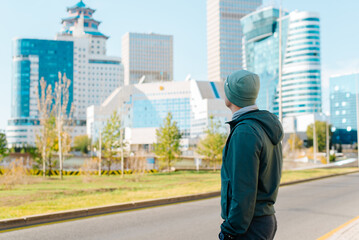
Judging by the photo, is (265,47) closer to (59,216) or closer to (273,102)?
(273,102)

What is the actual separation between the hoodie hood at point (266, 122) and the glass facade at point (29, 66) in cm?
18589

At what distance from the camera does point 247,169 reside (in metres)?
2.55

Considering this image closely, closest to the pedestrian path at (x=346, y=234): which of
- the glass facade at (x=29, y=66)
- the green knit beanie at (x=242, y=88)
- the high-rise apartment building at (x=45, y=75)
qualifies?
the green knit beanie at (x=242, y=88)

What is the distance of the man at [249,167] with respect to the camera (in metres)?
2.55

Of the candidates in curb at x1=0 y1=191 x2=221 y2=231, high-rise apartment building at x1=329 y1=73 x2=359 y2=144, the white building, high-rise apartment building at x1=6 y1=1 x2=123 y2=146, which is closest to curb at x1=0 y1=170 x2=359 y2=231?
curb at x1=0 y1=191 x2=221 y2=231

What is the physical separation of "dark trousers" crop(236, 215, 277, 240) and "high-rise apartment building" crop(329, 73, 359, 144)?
150 metres

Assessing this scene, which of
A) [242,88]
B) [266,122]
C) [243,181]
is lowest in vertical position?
[243,181]

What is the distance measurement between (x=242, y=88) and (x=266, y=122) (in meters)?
0.30

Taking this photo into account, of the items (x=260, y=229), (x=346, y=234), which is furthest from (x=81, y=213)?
(x=260, y=229)

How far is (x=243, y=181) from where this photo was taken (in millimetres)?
2547

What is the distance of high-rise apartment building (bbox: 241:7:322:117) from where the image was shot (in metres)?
155

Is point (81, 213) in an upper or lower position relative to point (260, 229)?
lower

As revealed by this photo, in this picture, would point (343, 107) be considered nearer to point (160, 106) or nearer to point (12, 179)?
point (160, 106)

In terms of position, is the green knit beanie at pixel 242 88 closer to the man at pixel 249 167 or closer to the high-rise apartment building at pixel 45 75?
the man at pixel 249 167
